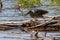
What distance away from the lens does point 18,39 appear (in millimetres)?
3158

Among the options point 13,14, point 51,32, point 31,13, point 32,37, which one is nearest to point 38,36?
point 32,37

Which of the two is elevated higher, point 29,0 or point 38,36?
point 29,0

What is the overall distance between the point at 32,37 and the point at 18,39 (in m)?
0.19

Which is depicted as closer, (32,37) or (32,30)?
(32,37)

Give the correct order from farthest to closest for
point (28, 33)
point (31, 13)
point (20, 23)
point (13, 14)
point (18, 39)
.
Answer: point (13, 14) → point (31, 13) → point (20, 23) → point (28, 33) → point (18, 39)

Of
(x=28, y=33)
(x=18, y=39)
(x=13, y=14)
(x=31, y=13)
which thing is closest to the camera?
(x=18, y=39)

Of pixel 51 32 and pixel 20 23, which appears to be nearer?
pixel 51 32

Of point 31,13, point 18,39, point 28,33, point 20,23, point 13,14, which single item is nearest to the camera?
point 18,39

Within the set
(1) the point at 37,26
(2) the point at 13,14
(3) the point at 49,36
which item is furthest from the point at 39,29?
(2) the point at 13,14

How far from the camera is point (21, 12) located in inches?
197

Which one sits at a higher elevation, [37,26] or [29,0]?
[29,0]

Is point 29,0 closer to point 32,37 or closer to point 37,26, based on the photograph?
point 37,26

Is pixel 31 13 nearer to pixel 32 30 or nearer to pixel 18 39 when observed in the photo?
pixel 32 30

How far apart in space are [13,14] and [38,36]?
171 cm
